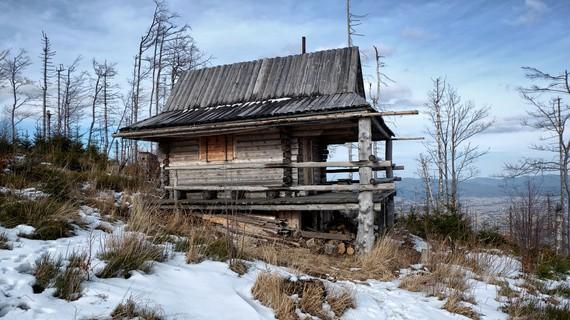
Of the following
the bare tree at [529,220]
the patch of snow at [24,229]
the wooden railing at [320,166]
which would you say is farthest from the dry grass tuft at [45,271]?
the bare tree at [529,220]

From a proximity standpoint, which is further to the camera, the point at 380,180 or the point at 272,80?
the point at 272,80

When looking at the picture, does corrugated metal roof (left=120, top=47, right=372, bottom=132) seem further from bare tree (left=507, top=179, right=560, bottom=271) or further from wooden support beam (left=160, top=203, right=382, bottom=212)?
bare tree (left=507, top=179, right=560, bottom=271)

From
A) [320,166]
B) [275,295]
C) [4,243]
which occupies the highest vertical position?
[320,166]

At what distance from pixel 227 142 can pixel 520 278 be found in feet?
29.2

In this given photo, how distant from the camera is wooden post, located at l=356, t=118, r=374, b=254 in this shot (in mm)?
9227

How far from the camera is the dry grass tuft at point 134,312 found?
3.47 meters

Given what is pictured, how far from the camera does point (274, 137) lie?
1195 centimetres

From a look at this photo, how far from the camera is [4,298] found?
3371mm

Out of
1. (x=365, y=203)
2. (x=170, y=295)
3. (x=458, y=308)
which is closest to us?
(x=170, y=295)

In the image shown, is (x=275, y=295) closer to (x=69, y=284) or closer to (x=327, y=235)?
(x=69, y=284)

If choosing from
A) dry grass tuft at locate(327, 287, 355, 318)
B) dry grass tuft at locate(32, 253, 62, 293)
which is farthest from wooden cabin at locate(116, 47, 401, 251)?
dry grass tuft at locate(32, 253, 62, 293)

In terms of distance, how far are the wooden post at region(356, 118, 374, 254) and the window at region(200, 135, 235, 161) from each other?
477cm

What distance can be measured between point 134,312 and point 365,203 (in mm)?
6741

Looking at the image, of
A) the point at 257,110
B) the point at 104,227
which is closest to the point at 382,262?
the point at 104,227
